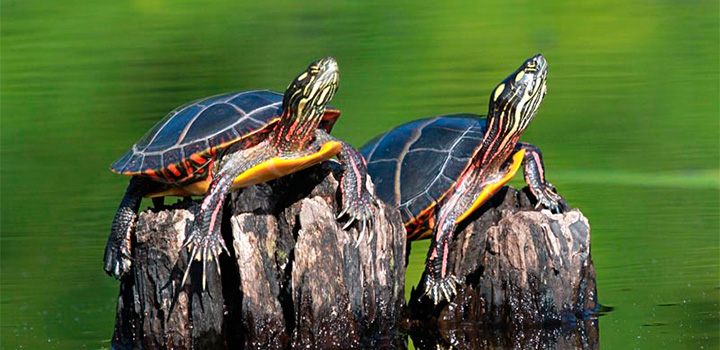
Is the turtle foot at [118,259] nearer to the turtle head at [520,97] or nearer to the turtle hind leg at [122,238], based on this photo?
the turtle hind leg at [122,238]

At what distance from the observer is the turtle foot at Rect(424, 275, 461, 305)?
5.66 meters

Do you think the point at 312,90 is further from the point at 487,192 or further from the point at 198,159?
the point at 487,192

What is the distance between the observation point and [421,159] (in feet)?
20.2

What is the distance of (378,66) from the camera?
34.3 feet

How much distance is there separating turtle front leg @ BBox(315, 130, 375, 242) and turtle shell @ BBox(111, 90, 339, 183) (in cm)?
29

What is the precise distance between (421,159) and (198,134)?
3.73 ft

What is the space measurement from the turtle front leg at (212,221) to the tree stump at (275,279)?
68mm

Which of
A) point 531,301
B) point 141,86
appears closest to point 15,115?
point 141,86

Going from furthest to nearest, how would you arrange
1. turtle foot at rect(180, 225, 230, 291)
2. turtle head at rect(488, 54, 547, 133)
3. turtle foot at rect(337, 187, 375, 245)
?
turtle head at rect(488, 54, 547, 133), turtle foot at rect(337, 187, 375, 245), turtle foot at rect(180, 225, 230, 291)

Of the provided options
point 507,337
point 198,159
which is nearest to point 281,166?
point 198,159

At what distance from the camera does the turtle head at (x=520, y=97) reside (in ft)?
19.5

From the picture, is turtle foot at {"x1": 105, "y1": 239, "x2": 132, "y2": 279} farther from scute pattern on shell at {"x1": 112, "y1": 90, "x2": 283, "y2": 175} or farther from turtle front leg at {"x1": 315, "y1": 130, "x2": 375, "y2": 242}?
turtle front leg at {"x1": 315, "y1": 130, "x2": 375, "y2": 242}

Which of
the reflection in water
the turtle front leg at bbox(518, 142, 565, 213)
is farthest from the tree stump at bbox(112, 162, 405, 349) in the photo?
the turtle front leg at bbox(518, 142, 565, 213)

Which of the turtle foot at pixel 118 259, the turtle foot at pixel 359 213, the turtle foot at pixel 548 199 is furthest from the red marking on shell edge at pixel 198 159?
the turtle foot at pixel 548 199
